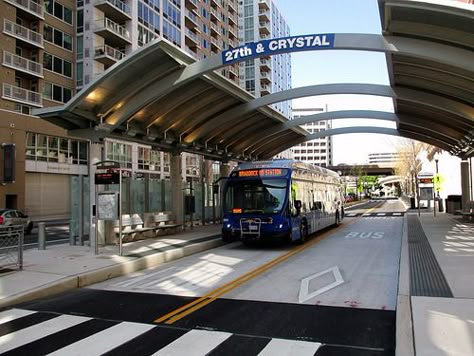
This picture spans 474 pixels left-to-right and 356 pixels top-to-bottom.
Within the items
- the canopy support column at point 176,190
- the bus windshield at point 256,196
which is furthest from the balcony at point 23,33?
the bus windshield at point 256,196

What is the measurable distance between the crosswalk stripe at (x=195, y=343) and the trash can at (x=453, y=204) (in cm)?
3053

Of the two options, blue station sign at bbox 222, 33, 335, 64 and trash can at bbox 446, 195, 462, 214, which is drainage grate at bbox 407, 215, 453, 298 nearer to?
blue station sign at bbox 222, 33, 335, 64

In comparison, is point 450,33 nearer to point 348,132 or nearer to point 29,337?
point 29,337

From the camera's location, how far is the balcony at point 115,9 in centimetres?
4603

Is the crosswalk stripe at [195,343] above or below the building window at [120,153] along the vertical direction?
below

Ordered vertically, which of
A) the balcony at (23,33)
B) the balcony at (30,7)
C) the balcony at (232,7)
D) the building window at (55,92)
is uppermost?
the balcony at (232,7)

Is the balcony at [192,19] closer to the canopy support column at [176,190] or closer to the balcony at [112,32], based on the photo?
the balcony at [112,32]

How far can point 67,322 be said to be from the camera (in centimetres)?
698

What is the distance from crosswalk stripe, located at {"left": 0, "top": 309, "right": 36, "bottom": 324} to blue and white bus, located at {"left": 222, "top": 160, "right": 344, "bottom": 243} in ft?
28.4

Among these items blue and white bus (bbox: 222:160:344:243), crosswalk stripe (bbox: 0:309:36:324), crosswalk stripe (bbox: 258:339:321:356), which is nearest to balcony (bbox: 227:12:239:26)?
blue and white bus (bbox: 222:160:344:243)

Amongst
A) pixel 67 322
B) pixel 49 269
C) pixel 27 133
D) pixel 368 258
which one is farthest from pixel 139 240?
pixel 27 133

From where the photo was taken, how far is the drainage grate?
8070mm

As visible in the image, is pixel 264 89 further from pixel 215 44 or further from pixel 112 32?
pixel 112 32

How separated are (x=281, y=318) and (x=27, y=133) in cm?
3814
